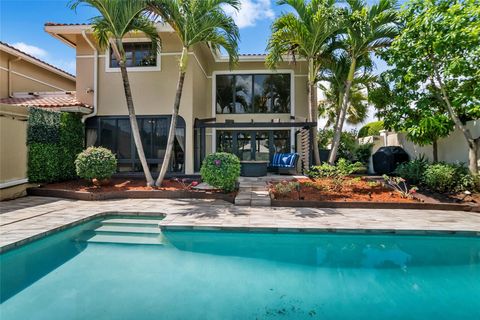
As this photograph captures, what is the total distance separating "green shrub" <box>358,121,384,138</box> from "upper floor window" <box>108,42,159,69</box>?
13.3 meters

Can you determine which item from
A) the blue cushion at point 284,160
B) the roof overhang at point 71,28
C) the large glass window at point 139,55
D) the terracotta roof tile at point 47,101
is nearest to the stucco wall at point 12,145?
the terracotta roof tile at point 47,101

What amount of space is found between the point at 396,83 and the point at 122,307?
34.2 feet

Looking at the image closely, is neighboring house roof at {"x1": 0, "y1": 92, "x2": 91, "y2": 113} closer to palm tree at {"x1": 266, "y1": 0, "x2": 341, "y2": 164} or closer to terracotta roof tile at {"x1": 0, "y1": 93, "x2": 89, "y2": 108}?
terracotta roof tile at {"x1": 0, "y1": 93, "x2": 89, "y2": 108}

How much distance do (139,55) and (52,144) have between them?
16.9 ft

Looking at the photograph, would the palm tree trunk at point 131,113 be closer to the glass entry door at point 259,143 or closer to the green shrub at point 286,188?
the green shrub at point 286,188

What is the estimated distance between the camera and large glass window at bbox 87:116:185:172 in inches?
495

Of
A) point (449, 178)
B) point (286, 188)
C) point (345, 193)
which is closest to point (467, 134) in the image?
point (449, 178)

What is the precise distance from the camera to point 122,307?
11.5 ft

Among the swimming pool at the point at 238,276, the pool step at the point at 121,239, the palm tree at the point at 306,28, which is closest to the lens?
the swimming pool at the point at 238,276

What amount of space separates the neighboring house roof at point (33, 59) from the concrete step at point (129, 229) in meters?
11.1

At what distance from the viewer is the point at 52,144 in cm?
1064

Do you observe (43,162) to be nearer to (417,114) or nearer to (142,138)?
(142,138)

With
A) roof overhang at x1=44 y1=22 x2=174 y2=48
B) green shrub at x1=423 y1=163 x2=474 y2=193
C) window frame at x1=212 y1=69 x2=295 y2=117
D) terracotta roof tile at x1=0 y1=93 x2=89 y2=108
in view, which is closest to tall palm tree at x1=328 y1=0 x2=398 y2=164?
window frame at x1=212 y1=69 x2=295 y2=117

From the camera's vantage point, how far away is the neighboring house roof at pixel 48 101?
11.7m
